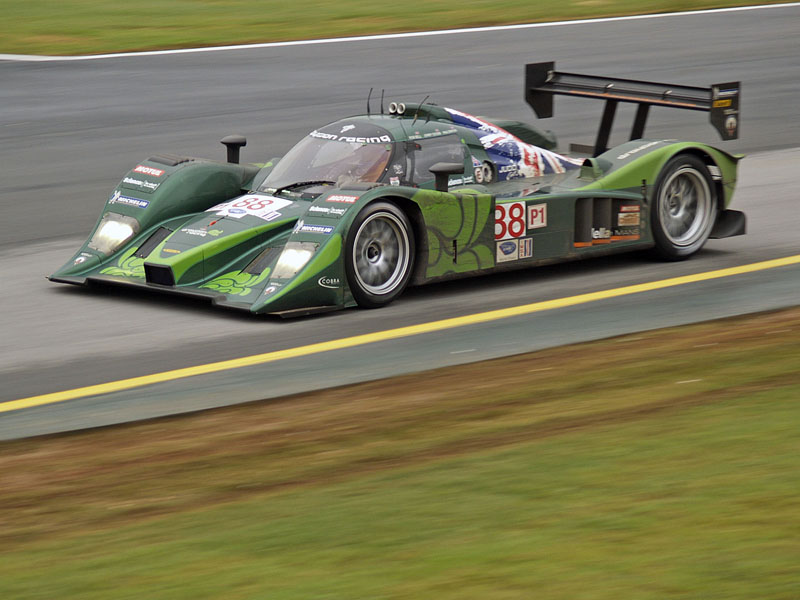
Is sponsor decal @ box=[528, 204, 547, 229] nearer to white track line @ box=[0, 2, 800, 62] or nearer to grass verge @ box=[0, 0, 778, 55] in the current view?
white track line @ box=[0, 2, 800, 62]

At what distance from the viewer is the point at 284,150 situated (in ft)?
55.2

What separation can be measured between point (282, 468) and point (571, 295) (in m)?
4.38

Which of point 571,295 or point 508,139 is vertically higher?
point 508,139

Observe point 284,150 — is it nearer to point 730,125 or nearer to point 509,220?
point 730,125

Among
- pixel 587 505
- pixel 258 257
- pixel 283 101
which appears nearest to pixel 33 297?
pixel 258 257

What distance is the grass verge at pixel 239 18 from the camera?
24.4 meters

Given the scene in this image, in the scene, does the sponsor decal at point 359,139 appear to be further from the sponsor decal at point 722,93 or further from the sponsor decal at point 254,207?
the sponsor decal at point 722,93

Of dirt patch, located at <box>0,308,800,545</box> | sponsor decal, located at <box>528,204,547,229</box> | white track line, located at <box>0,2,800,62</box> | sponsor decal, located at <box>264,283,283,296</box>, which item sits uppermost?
white track line, located at <box>0,2,800,62</box>

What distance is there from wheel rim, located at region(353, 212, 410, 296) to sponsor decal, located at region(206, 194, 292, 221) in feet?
2.58

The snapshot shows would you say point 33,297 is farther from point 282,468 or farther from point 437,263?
point 282,468

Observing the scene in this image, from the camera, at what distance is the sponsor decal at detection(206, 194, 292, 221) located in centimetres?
997

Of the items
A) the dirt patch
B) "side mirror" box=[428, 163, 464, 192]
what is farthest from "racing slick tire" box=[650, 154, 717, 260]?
the dirt patch

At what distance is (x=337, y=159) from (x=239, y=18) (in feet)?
56.4

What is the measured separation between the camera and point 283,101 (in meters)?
19.8
